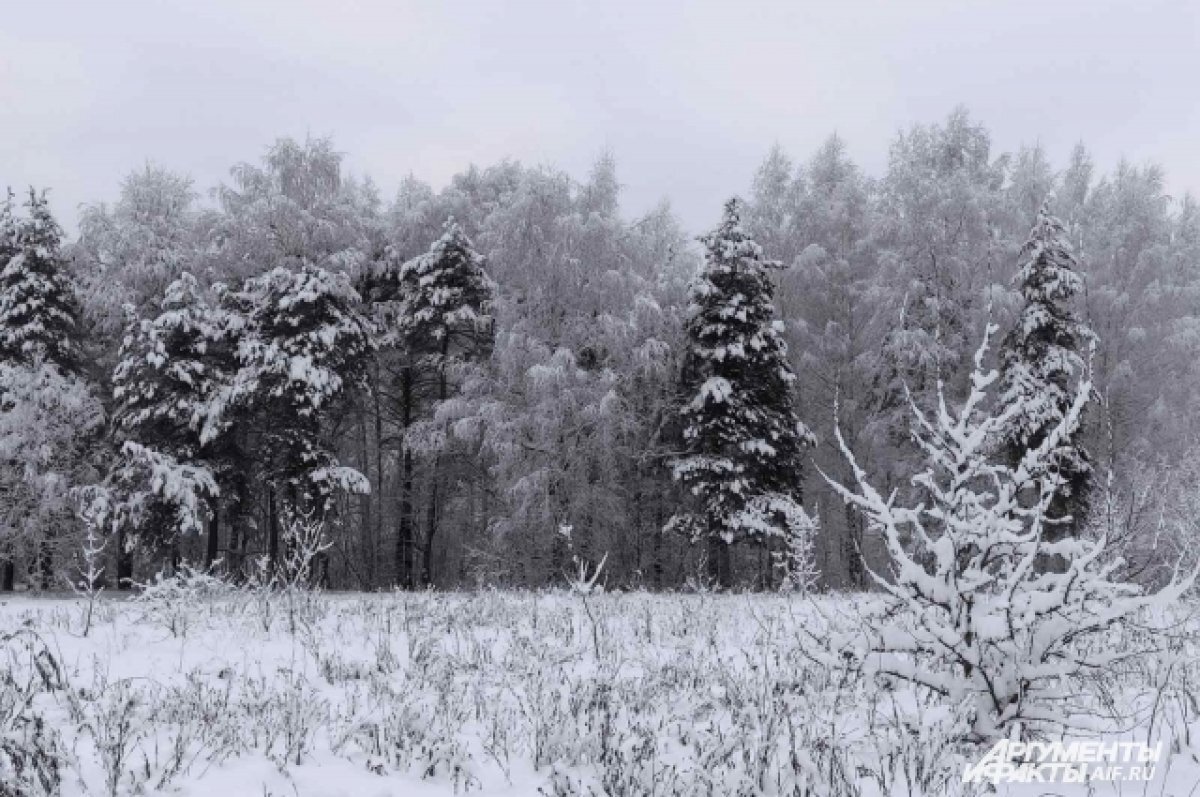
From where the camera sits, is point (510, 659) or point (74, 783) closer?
point (74, 783)

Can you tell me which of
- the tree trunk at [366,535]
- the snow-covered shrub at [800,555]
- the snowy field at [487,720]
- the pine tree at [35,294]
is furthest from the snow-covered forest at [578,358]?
the snowy field at [487,720]

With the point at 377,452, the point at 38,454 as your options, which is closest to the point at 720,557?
the point at 377,452

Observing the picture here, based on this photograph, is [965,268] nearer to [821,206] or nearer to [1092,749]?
[821,206]

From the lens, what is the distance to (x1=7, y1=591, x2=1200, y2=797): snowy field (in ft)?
14.2

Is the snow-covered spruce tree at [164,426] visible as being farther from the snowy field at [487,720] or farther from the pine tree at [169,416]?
the snowy field at [487,720]

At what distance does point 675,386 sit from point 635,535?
4.81m

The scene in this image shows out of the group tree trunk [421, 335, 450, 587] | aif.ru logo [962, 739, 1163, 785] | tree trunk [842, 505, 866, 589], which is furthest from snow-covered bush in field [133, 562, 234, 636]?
tree trunk [842, 505, 866, 589]

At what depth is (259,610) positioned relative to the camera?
9.41 m

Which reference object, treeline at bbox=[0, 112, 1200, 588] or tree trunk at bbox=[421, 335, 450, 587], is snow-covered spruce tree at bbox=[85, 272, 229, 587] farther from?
tree trunk at bbox=[421, 335, 450, 587]

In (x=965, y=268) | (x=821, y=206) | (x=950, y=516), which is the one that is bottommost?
(x=950, y=516)

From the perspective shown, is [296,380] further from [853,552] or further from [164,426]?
[853,552]

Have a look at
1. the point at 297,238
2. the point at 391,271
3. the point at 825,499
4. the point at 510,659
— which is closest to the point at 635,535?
the point at 825,499

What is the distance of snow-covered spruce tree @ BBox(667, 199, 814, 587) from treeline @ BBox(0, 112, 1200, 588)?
27cm

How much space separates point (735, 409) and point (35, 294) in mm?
18415
